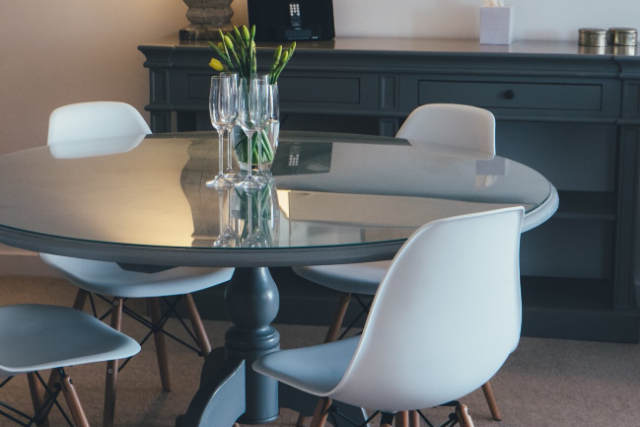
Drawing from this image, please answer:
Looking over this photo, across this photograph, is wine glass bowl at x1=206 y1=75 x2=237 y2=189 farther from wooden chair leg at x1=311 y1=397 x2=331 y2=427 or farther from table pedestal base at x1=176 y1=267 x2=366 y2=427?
wooden chair leg at x1=311 y1=397 x2=331 y2=427

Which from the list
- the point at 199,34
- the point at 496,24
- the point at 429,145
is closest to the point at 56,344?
the point at 429,145

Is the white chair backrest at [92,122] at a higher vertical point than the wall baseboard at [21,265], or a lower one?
higher

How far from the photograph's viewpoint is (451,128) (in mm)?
2920

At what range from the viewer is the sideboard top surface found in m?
3.18

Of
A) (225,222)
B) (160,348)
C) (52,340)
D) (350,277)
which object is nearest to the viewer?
(225,222)

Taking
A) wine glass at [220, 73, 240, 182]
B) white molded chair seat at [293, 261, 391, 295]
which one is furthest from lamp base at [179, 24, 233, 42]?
wine glass at [220, 73, 240, 182]

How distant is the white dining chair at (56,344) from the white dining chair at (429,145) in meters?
0.60

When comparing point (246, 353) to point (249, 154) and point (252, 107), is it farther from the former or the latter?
point (252, 107)

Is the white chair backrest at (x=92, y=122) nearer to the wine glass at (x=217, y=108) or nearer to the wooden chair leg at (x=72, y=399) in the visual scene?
the wine glass at (x=217, y=108)

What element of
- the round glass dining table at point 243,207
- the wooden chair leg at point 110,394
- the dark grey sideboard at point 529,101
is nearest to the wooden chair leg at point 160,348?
the wooden chair leg at point 110,394

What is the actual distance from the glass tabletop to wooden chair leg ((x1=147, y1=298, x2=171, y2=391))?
1.67 ft

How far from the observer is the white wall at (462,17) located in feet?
11.6

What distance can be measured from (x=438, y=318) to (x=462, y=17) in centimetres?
220

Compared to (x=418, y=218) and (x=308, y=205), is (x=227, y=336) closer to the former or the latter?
(x=308, y=205)
